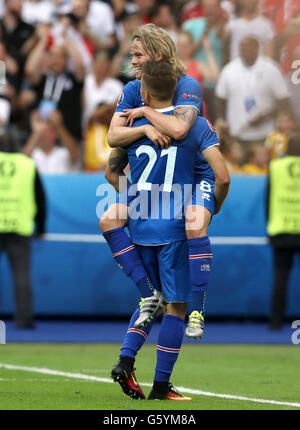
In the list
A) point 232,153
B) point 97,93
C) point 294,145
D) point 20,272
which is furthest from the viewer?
point 97,93

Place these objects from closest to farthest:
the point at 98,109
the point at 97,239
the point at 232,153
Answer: the point at 97,239, the point at 232,153, the point at 98,109

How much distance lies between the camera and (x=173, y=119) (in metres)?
6.25

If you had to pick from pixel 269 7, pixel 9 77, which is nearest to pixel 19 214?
pixel 9 77

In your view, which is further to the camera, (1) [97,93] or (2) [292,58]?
(1) [97,93]

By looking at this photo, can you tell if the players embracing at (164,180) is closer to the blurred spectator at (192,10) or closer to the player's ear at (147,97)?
the player's ear at (147,97)

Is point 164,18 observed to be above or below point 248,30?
above

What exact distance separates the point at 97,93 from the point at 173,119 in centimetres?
752

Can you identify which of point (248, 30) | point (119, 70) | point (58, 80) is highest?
point (248, 30)

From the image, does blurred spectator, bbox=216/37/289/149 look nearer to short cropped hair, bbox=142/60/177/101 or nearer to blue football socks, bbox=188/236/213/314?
short cropped hair, bbox=142/60/177/101

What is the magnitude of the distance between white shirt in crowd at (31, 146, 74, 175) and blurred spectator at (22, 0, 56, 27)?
238 centimetres

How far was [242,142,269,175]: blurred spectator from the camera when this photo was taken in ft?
42.9

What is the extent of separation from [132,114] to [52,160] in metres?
7.02

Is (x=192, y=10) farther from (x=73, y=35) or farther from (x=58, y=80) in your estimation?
(x=58, y=80)

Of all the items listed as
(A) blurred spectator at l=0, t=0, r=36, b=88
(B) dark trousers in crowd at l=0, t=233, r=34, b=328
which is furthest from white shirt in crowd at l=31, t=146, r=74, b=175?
(A) blurred spectator at l=0, t=0, r=36, b=88
